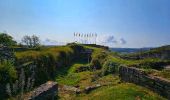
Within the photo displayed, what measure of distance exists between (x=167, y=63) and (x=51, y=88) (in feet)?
48.4

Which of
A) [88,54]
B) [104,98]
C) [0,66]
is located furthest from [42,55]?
[88,54]

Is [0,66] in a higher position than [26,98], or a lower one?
higher

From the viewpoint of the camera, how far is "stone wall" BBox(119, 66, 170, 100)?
20.4 meters

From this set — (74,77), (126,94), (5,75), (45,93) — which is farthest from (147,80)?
(74,77)

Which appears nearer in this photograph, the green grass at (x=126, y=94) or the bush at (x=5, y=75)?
the green grass at (x=126, y=94)

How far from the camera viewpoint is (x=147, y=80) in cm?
2288

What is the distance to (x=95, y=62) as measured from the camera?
55.0 meters

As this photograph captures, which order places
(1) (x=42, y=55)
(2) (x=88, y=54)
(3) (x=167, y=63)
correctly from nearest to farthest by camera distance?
(3) (x=167, y=63), (1) (x=42, y=55), (2) (x=88, y=54)

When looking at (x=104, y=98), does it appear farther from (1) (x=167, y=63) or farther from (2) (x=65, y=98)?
(1) (x=167, y=63)

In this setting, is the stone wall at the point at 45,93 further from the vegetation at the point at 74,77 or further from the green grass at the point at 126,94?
the green grass at the point at 126,94

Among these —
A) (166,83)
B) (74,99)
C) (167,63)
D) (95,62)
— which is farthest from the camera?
(95,62)

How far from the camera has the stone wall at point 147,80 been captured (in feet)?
66.9

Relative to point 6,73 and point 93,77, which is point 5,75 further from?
point 93,77

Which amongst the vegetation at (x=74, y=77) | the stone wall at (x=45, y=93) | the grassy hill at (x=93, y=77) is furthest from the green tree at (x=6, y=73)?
the grassy hill at (x=93, y=77)
